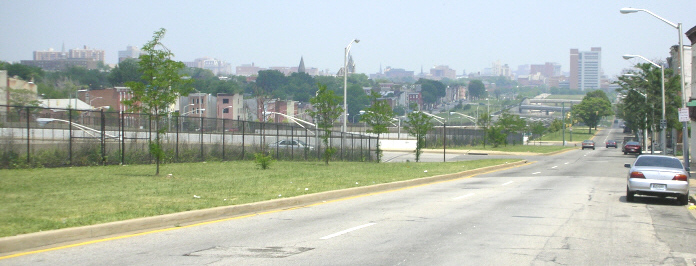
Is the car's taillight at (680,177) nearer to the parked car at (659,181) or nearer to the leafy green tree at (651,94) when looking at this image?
the parked car at (659,181)

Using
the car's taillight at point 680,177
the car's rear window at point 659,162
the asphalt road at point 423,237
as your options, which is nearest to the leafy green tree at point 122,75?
the asphalt road at point 423,237

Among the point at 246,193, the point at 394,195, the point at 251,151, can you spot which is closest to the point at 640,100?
the point at 251,151

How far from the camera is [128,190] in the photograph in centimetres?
1805

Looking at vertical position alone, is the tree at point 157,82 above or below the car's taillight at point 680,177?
above

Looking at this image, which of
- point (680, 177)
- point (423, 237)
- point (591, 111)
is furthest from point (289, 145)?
point (591, 111)

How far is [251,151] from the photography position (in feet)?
124

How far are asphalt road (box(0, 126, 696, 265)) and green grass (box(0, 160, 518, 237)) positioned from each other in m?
1.49

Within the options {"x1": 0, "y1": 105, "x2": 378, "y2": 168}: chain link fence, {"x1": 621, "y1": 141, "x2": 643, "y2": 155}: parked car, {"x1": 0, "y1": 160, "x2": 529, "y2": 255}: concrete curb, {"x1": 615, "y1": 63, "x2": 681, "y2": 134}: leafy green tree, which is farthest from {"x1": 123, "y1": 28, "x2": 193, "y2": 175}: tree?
{"x1": 621, "y1": 141, "x2": 643, "y2": 155}: parked car

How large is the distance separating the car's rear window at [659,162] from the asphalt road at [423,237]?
4.33ft

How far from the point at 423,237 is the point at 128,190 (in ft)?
31.3

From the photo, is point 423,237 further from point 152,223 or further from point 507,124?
point 507,124

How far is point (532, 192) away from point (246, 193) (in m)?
10.1

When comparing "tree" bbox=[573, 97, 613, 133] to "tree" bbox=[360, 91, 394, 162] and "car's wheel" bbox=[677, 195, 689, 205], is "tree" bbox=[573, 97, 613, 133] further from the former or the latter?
"car's wheel" bbox=[677, 195, 689, 205]

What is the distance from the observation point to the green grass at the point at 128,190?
12758 mm
